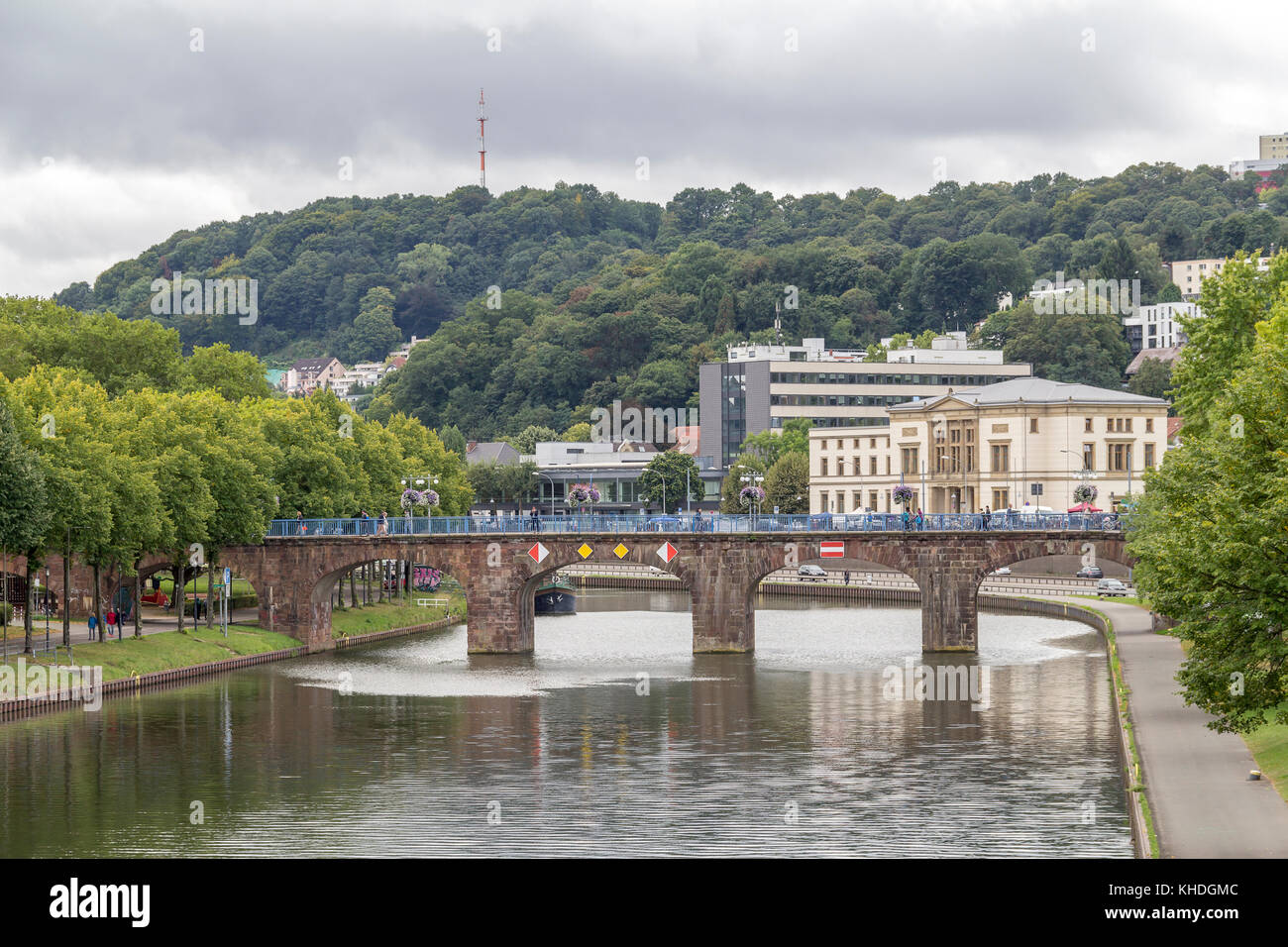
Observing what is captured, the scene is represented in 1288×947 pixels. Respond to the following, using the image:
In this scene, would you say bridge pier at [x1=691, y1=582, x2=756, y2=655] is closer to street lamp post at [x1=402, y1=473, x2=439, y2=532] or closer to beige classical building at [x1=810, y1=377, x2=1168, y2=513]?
street lamp post at [x1=402, y1=473, x2=439, y2=532]

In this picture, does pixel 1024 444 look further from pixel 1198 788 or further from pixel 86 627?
pixel 1198 788

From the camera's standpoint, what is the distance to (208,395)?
12556cm

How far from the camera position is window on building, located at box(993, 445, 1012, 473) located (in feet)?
513

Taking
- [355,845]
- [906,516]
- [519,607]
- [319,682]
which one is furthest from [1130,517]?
[355,845]

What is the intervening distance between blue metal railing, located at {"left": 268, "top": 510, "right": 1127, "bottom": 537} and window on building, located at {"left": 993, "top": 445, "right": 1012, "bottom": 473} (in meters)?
45.3

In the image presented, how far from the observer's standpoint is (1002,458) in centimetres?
15725

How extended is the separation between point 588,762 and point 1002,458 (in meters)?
93.4

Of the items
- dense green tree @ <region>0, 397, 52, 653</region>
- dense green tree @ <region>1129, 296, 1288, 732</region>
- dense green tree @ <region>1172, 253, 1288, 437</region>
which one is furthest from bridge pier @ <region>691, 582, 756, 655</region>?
dense green tree @ <region>1129, 296, 1288, 732</region>

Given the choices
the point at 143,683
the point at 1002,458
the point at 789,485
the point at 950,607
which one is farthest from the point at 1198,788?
the point at 789,485

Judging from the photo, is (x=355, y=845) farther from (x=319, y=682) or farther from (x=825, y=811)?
(x=319, y=682)

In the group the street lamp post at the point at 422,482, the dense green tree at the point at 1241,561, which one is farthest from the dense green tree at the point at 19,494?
the street lamp post at the point at 422,482

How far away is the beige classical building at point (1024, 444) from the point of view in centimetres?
15338
